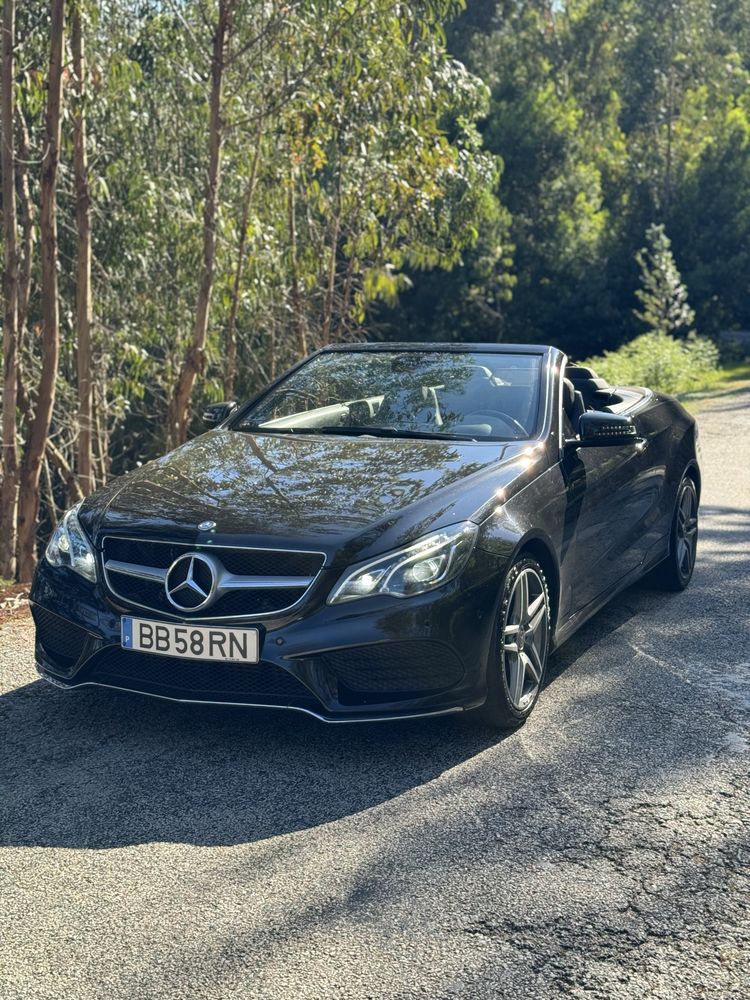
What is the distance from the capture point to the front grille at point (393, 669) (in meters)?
4.35

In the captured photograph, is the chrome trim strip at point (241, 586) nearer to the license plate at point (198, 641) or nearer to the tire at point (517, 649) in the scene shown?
the license plate at point (198, 641)

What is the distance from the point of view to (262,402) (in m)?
6.31

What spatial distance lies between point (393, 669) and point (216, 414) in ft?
7.85

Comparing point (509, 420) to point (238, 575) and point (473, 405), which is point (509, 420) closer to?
point (473, 405)

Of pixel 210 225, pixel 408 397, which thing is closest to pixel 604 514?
pixel 408 397

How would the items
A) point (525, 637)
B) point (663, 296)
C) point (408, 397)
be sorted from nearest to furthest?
point (525, 637), point (408, 397), point (663, 296)

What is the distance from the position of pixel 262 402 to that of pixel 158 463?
0.93 metres

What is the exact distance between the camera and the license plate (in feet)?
14.3

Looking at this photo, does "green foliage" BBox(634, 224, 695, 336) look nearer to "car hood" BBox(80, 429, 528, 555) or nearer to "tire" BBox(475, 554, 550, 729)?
"car hood" BBox(80, 429, 528, 555)

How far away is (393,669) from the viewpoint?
173 inches

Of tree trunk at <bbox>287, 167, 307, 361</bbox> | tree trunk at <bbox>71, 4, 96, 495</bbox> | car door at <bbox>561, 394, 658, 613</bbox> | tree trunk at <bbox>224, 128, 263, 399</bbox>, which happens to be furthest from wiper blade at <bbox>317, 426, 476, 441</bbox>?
tree trunk at <bbox>287, 167, 307, 361</bbox>

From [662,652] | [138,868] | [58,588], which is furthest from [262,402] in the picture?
[138,868]

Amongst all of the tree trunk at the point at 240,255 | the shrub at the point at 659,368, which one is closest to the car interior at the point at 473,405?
the tree trunk at the point at 240,255

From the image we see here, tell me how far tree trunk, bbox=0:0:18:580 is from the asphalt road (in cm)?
448
